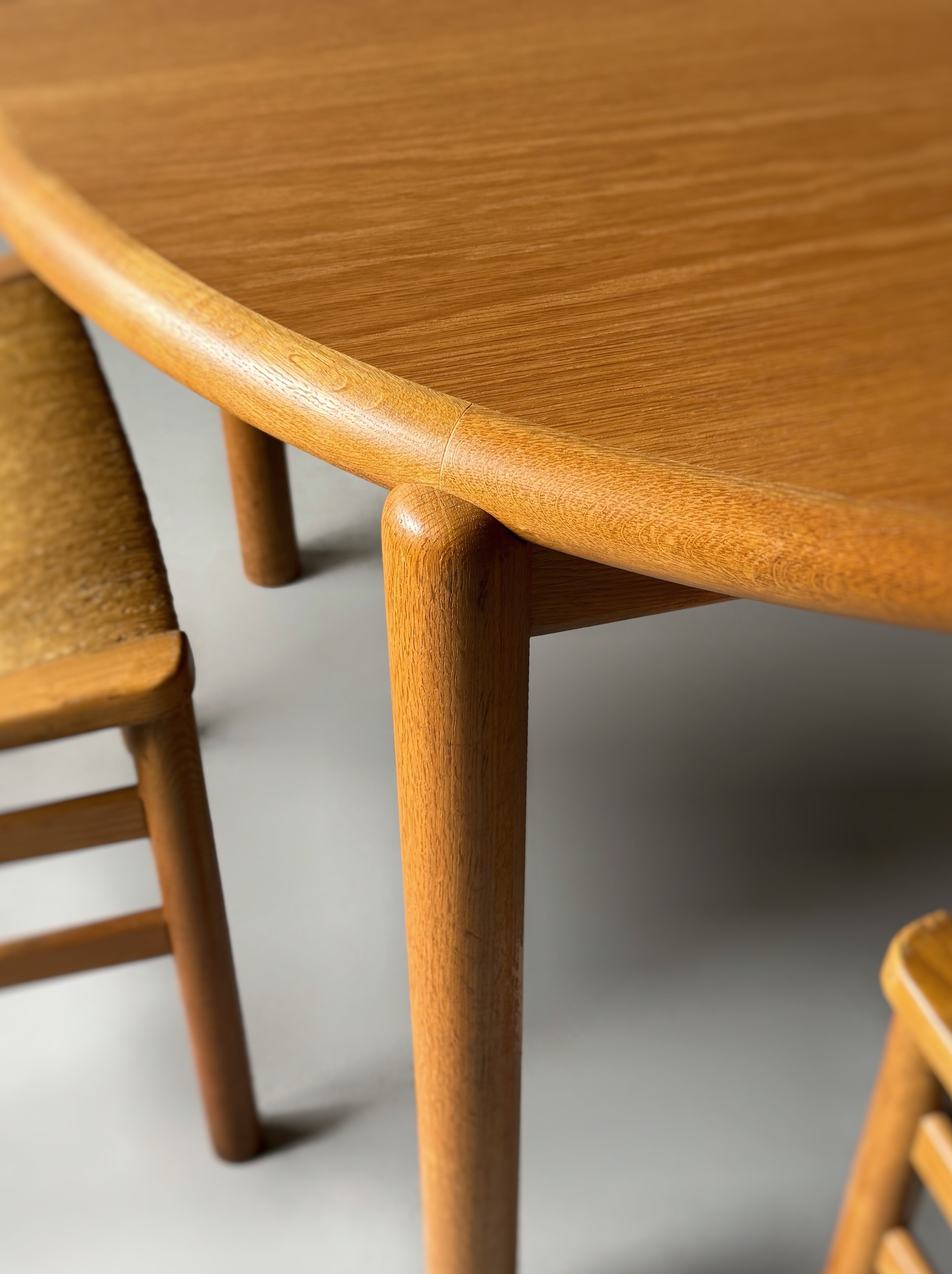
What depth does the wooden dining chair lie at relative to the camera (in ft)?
1.99

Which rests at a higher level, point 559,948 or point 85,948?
point 85,948

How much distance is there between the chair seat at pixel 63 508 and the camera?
2.49ft

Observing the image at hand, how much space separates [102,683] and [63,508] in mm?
220

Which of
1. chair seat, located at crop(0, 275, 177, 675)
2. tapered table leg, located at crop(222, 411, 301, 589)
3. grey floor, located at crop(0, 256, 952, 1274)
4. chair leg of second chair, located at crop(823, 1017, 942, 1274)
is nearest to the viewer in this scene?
chair leg of second chair, located at crop(823, 1017, 942, 1274)

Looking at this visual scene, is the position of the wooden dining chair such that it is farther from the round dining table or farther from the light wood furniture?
the light wood furniture

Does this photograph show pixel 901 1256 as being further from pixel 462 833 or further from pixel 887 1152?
pixel 462 833

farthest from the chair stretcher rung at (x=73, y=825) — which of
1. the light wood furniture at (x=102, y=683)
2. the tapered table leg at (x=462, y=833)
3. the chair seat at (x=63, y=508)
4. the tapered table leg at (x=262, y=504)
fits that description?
the tapered table leg at (x=262, y=504)

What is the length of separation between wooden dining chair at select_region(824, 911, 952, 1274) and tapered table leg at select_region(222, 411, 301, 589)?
0.96 metres

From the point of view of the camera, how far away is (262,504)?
1521 millimetres

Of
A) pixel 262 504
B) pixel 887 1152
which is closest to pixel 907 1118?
pixel 887 1152

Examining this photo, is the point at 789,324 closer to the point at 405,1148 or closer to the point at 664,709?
the point at 405,1148

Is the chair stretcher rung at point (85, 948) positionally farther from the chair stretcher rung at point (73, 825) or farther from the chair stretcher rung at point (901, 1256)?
the chair stretcher rung at point (901, 1256)

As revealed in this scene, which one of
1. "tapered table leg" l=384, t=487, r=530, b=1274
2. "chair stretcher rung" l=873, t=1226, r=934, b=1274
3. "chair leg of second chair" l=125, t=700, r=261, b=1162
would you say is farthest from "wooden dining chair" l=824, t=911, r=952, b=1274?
"chair leg of second chair" l=125, t=700, r=261, b=1162

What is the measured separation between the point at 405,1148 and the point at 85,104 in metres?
0.87
